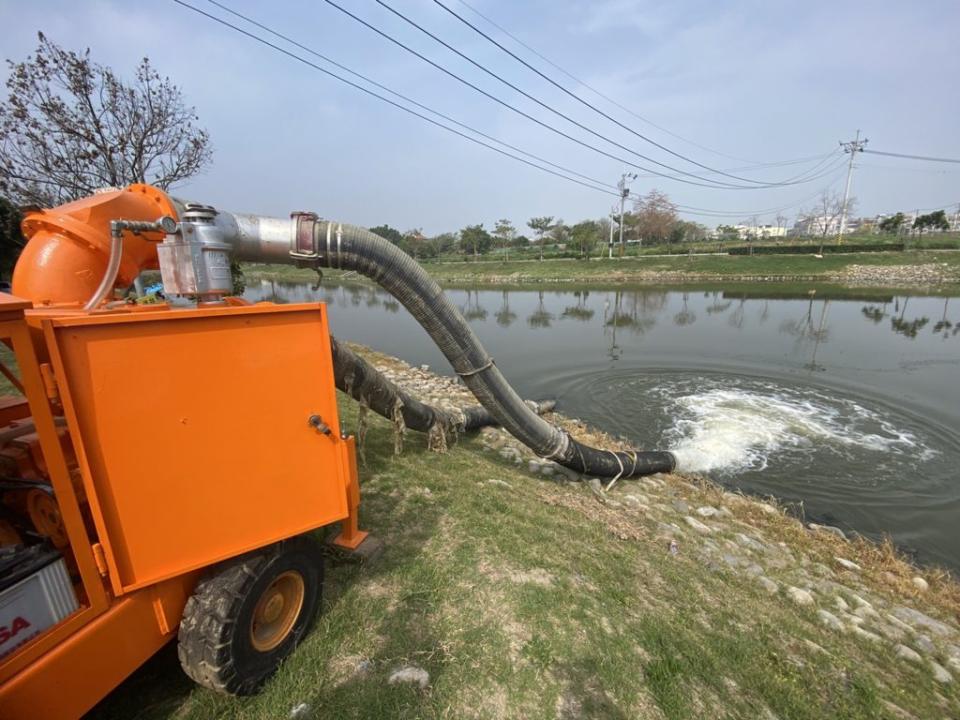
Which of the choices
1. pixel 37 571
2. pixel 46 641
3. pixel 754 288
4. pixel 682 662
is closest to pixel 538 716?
pixel 682 662

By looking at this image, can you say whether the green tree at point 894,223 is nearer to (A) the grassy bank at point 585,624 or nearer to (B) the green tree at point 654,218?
(B) the green tree at point 654,218

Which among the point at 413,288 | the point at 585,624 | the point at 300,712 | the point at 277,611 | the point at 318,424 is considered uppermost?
the point at 413,288

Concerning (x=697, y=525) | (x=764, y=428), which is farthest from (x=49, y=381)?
(x=764, y=428)

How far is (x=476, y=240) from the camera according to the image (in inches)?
3083

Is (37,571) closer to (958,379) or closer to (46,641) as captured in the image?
(46,641)

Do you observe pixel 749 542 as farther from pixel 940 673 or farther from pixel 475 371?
pixel 475 371

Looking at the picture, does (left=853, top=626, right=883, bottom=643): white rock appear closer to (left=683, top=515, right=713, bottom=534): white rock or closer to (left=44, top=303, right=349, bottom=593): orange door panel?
(left=683, top=515, right=713, bottom=534): white rock

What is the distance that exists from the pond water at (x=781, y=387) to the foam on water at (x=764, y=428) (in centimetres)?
5

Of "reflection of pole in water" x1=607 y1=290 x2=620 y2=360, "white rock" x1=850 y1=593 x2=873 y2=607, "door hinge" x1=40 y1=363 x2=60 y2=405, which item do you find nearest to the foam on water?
"white rock" x1=850 y1=593 x2=873 y2=607

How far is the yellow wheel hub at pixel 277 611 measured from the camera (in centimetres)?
302

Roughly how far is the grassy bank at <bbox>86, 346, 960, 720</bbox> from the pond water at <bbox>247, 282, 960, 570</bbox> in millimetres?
2670

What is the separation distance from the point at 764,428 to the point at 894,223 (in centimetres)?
7489

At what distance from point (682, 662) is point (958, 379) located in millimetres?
18056

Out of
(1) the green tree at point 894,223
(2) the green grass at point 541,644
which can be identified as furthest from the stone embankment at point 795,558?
(1) the green tree at point 894,223
